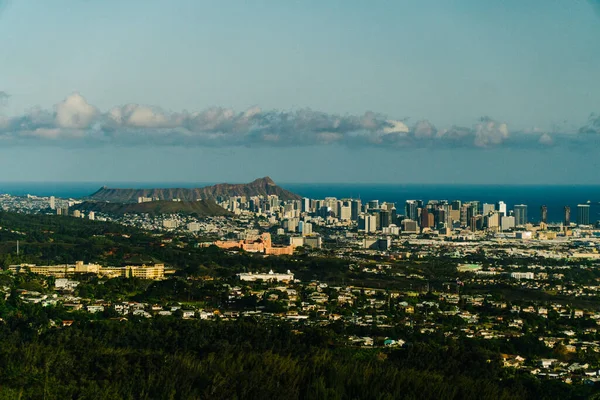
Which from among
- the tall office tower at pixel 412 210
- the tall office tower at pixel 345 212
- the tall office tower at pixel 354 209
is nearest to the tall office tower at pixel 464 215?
the tall office tower at pixel 412 210

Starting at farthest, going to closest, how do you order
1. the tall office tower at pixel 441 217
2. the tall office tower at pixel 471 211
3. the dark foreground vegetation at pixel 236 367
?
the tall office tower at pixel 471 211, the tall office tower at pixel 441 217, the dark foreground vegetation at pixel 236 367

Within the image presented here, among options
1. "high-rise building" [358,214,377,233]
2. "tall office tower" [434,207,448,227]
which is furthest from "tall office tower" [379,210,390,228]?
"tall office tower" [434,207,448,227]

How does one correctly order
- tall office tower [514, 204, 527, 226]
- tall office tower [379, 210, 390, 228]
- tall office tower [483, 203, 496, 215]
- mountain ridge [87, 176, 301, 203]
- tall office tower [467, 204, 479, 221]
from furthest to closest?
mountain ridge [87, 176, 301, 203] → tall office tower [483, 203, 496, 215] → tall office tower [514, 204, 527, 226] → tall office tower [467, 204, 479, 221] → tall office tower [379, 210, 390, 228]

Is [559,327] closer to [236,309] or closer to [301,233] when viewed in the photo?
[236,309]

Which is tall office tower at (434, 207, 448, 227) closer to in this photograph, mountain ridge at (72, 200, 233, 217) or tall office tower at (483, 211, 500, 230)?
tall office tower at (483, 211, 500, 230)

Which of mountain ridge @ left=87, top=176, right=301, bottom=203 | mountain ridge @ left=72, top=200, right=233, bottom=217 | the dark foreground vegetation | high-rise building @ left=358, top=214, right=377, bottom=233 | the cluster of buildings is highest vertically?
mountain ridge @ left=87, top=176, right=301, bottom=203

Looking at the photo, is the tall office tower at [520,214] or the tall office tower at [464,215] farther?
the tall office tower at [520,214]

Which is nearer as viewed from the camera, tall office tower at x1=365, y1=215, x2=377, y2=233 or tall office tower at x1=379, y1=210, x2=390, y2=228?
tall office tower at x1=365, y1=215, x2=377, y2=233

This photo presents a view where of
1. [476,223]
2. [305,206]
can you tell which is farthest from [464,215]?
[305,206]

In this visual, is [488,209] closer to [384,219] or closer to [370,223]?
[384,219]

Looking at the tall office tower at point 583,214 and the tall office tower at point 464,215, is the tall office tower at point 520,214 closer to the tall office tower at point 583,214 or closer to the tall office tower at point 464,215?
the tall office tower at point 464,215

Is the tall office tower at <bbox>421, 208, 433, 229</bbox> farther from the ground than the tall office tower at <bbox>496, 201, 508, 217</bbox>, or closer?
closer
